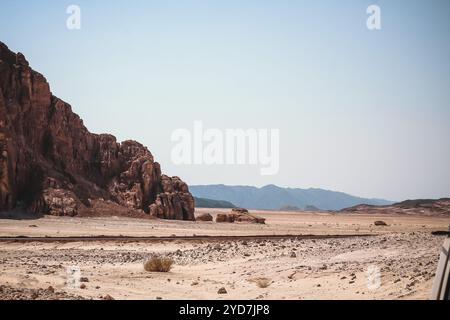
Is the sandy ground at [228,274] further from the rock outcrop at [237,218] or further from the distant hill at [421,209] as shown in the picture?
the distant hill at [421,209]

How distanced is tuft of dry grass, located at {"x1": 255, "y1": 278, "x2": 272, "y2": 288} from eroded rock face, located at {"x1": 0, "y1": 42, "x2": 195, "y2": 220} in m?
43.8

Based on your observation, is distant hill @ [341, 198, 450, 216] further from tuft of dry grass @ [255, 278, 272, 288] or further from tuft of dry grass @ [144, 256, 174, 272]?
tuft of dry grass @ [255, 278, 272, 288]

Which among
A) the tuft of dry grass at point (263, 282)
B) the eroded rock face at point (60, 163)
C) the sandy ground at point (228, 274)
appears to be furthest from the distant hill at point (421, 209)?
the tuft of dry grass at point (263, 282)

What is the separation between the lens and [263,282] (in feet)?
55.5

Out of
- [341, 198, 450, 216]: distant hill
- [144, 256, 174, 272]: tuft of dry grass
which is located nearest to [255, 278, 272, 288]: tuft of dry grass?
[144, 256, 174, 272]: tuft of dry grass

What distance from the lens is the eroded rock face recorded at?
5684 centimetres

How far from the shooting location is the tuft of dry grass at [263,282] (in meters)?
16.3

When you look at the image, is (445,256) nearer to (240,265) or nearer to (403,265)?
(403,265)

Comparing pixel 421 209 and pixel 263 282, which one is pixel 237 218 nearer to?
pixel 263 282

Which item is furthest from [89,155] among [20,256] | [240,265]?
[240,265]

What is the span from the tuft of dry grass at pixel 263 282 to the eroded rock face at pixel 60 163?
43793 mm

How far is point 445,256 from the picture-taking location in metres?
6.97

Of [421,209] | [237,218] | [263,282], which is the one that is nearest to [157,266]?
[263,282]

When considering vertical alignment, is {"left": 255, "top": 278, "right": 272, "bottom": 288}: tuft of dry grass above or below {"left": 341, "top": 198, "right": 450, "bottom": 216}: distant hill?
above
